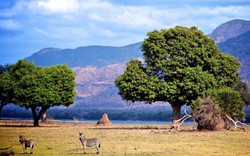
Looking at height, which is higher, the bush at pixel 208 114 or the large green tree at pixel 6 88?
the large green tree at pixel 6 88

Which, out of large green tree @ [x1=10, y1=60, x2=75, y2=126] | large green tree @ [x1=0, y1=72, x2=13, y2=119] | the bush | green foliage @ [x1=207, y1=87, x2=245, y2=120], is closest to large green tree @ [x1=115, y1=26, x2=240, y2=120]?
green foliage @ [x1=207, y1=87, x2=245, y2=120]

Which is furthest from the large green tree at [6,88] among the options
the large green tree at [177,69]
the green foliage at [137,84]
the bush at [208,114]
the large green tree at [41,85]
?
the bush at [208,114]

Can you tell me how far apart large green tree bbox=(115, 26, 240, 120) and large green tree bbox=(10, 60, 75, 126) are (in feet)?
44.0

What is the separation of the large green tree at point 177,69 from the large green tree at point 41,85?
1341cm

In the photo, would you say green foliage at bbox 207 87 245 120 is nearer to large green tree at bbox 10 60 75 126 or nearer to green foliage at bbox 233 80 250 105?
large green tree at bbox 10 60 75 126

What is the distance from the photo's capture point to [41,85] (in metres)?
86.3

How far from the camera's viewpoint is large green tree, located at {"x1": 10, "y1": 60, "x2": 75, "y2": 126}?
8512 centimetres

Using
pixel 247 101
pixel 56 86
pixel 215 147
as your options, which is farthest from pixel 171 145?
pixel 247 101

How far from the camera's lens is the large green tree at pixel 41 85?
8512cm

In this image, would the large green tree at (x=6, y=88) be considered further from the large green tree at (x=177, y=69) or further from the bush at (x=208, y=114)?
the bush at (x=208, y=114)

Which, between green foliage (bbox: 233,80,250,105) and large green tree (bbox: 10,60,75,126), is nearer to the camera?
large green tree (bbox: 10,60,75,126)

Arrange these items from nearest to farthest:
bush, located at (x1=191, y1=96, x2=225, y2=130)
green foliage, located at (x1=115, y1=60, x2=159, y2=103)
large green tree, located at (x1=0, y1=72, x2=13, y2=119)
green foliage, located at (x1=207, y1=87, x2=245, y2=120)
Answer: bush, located at (x1=191, y1=96, x2=225, y2=130) < green foliage, located at (x1=207, y1=87, x2=245, y2=120) < green foliage, located at (x1=115, y1=60, x2=159, y2=103) < large green tree, located at (x1=0, y1=72, x2=13, y2=119)

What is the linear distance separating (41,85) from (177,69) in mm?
24156

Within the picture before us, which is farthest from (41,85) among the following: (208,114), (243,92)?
(243,92)
